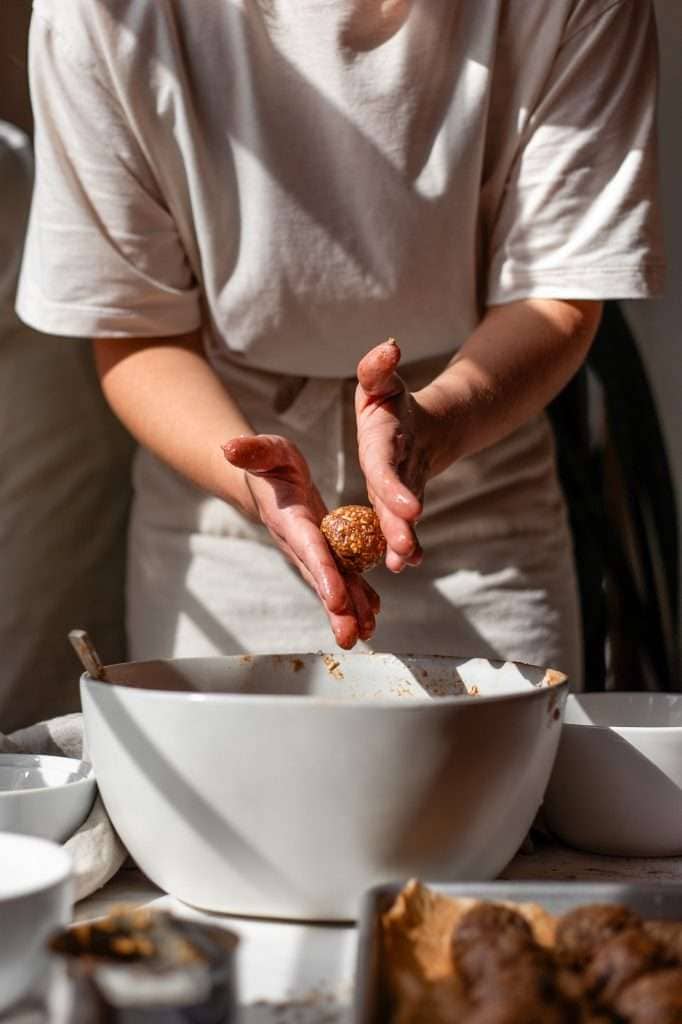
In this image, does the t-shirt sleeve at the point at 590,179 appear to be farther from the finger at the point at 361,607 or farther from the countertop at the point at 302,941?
the countertop at the point at 302,941

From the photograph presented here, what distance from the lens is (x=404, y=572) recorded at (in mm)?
1326

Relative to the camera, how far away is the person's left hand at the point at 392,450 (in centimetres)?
87

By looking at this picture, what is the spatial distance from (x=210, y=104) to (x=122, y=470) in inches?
24.1

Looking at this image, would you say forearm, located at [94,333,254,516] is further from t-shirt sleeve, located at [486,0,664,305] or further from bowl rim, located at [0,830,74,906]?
bowl rim, located at [0,830,74,906]

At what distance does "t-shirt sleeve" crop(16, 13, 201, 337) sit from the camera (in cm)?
122

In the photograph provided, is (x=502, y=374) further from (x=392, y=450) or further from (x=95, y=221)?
(x=95, y=221)

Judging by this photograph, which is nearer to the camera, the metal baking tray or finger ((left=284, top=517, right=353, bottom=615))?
the metal baking tray

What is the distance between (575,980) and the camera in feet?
1.88

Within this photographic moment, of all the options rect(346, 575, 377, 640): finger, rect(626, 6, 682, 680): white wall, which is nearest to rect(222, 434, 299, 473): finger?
rect(346, 575, 377, 640): finger

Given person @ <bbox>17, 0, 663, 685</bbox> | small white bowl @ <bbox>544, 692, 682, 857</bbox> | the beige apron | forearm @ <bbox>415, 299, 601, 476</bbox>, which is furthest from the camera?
the beige apron

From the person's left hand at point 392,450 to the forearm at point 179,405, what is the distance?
175 millimetres

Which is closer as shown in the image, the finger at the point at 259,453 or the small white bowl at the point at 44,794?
the small white bowl at the point at 44,794

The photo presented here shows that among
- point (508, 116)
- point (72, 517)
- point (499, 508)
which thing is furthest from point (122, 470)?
point (508, 116)

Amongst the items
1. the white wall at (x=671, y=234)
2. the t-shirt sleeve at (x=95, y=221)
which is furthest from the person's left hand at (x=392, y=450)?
the white wall at (x=671, y=234)
